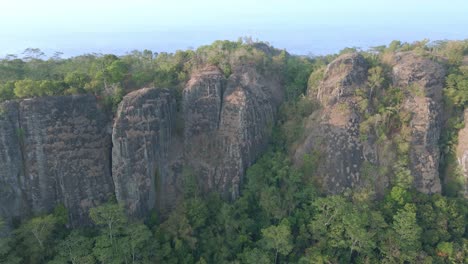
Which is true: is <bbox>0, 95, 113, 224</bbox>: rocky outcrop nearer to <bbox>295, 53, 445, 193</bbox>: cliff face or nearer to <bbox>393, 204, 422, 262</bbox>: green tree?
<bbox>295, 53, 445, 193</bbox>: cliff face

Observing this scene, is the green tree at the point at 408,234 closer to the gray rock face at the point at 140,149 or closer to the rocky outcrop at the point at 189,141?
the rocky outcrop at the point at 189,141

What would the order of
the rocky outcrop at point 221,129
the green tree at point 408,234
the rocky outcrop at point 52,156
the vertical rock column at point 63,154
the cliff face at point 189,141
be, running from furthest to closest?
the rocky outcrop at point 221,129
the cliff face at point 189,141
the vertical rock column at point 63,154
the rocky outcrop at point 52,156
the green tree at point 408,234

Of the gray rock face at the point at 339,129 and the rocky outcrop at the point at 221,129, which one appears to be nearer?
the gray rock face at the point at 339,129

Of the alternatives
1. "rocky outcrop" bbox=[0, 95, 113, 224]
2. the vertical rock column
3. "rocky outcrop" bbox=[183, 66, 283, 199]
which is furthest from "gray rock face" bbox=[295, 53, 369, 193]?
"rocky outcrop" bbox=[0, 95, 113, 224]

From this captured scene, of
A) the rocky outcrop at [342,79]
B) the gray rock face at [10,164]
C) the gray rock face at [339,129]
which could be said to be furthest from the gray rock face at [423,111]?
the gray rock face at [10,164]

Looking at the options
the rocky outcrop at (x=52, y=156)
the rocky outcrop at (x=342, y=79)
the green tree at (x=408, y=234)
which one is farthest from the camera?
the rocky outcrop at (x=342, y=79)

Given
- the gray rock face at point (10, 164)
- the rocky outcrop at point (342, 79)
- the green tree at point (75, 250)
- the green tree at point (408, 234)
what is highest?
the rocky outcrop at point (342, 79)

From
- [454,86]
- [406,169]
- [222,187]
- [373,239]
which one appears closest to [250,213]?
[222,187]
